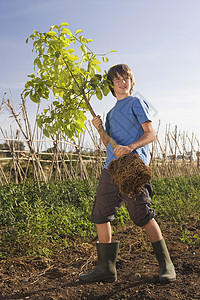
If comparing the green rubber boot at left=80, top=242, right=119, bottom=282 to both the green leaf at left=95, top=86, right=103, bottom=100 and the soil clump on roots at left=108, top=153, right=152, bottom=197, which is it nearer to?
the soil clump on roots at left=108, top=153, right=152, bottom=197

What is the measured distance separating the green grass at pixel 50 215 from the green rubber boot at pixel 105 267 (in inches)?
32.2

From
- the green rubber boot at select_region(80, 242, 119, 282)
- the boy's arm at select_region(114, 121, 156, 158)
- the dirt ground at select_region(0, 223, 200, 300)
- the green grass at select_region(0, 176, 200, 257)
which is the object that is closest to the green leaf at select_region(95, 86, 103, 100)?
the boy's arm at select_region(114, 121, 156, 158)

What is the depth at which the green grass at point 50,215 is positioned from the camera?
3.18 m

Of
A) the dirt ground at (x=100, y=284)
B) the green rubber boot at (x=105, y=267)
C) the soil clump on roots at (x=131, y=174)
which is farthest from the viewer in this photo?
the green rubber boot at (x=105, y=267)

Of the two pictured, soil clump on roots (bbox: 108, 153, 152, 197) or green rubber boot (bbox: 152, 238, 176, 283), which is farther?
green rubber boot (bbox: 152, 238, 176, 283)

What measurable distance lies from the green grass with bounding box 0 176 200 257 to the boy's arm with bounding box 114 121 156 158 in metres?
1.46

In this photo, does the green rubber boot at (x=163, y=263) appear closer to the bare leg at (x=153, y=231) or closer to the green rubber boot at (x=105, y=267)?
the bare leg at (x=153, y=231)

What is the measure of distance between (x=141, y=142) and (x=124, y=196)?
1.37ft

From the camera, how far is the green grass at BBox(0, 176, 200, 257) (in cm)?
318

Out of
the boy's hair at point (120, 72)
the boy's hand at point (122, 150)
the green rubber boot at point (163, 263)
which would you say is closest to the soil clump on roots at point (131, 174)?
the boy's hand at point (122, 150)

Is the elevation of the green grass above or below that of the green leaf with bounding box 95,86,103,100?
below

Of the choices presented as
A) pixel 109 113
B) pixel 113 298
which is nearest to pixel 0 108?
pixel 109 113

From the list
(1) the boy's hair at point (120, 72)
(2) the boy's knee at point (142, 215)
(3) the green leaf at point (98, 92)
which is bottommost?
(2) the boy's knee at point (142, 215)

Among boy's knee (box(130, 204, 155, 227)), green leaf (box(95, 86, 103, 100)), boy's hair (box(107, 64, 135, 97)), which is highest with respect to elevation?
boy's hair (box(107, 64, 135, 97))
